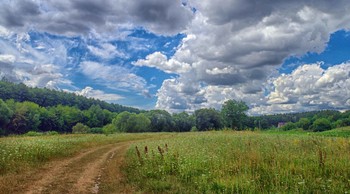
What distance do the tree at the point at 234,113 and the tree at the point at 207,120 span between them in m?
5.66

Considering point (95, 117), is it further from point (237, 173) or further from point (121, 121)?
point (237, 173)

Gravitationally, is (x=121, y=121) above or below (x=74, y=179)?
above

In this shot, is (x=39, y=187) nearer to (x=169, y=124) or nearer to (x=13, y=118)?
(x=169, y=124)

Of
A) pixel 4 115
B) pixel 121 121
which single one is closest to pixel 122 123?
pixel 121 121

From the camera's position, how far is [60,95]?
193625 mm

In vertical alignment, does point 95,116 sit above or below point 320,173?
above

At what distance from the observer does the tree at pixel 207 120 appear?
131375 mm

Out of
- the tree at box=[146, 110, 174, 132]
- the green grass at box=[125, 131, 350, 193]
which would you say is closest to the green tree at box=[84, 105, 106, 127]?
the tree at box=[146, 110, 174, 132]

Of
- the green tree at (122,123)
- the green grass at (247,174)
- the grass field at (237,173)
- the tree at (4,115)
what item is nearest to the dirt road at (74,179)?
the grass field at (237,173)

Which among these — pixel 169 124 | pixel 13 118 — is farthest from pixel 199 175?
pixel 13 118

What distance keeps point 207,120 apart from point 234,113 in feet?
46.2

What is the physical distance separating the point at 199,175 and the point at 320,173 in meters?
4.68

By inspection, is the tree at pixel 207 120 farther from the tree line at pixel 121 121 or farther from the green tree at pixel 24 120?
the green tree at pixel 24 120

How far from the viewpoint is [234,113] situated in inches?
4941
